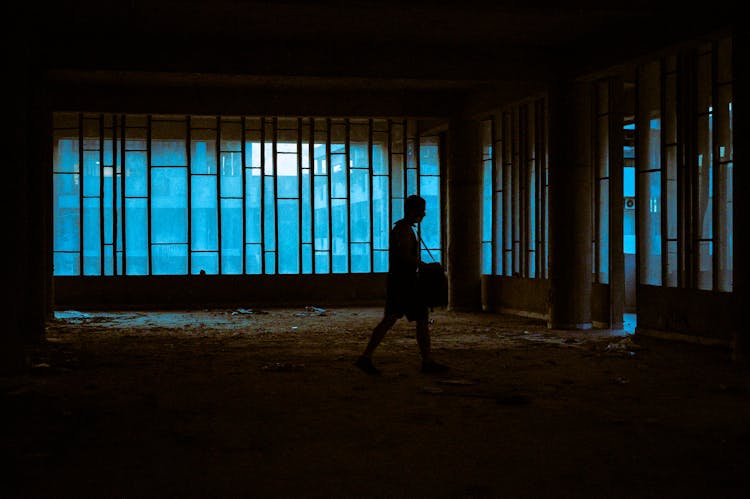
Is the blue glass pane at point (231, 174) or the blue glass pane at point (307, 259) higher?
the blue glass pane at point (231, 174)

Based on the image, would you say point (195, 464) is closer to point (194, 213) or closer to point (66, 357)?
point (66, 357)

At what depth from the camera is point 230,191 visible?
2092 centimetres

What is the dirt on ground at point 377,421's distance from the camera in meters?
5.11

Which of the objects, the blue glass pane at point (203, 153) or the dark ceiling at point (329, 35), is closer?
the dark ceiling at point (329, 35)

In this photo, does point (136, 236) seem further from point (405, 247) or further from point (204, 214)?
point (405, 247)

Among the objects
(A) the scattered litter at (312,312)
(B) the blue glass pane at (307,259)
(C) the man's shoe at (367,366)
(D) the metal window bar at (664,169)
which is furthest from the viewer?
(B) the blue glass pane at (307,259)

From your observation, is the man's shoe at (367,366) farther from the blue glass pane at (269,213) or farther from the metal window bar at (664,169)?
the blue glass pane at (269,213)

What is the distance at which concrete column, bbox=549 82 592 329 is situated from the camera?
1450cm

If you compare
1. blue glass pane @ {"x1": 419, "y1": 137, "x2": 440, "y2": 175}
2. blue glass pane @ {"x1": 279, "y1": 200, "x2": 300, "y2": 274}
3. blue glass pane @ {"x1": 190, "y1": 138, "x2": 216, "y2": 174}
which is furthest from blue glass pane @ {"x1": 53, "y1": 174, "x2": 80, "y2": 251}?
blue glass pane @ {"x1": 419, "y1": 137, "x2": 440, "y2": 175}

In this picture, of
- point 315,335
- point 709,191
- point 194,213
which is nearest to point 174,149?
point 194,213

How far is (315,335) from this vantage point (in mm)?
14023

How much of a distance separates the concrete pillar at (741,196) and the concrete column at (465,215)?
29.1ft

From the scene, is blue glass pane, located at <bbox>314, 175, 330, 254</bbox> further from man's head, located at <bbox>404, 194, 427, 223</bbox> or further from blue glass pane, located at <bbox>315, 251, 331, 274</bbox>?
man's head, located at <bbox>404, 194, 427, 223</bbox>

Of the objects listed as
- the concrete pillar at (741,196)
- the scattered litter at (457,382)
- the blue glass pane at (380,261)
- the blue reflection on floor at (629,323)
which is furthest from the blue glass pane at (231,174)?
the concrete pillar at (741,196)
